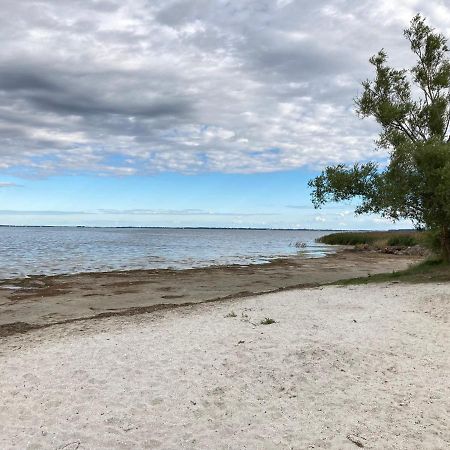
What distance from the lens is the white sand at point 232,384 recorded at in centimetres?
658

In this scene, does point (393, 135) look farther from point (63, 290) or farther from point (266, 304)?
point (63, 290)

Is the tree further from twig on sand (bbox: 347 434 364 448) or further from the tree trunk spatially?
twig on sand (bbox: 347 434 364 448)

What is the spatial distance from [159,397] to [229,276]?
2126 centimetres

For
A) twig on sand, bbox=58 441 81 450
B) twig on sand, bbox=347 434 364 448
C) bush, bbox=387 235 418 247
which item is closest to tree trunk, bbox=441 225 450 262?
twig on sand, bbox=347 434 364 448

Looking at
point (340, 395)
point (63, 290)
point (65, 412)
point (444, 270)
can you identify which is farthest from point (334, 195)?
point (65, 412)

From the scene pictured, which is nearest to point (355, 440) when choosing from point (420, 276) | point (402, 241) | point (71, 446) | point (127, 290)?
point (71, 446)

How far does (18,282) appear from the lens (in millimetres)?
24688

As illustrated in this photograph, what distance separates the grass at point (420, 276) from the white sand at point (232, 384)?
824 centimetres

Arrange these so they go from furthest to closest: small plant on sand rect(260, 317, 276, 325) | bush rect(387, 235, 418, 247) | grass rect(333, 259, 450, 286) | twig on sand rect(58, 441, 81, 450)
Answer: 1. bush rect(387, 235, 418, 247)
2. grass rect(333, 259, 450, 286)
3. small plant on sand rect(260, 317, 276, 325)
4. twig on sand rect(58, 441, 81, 450)

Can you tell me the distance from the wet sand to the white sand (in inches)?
134

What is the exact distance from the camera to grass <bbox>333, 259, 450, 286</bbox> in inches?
831

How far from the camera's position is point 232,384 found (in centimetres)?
831

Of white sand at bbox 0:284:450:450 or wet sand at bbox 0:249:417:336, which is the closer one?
white sand at bbox 0:284:450:450

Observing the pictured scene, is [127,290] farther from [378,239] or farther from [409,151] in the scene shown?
[378,239]
